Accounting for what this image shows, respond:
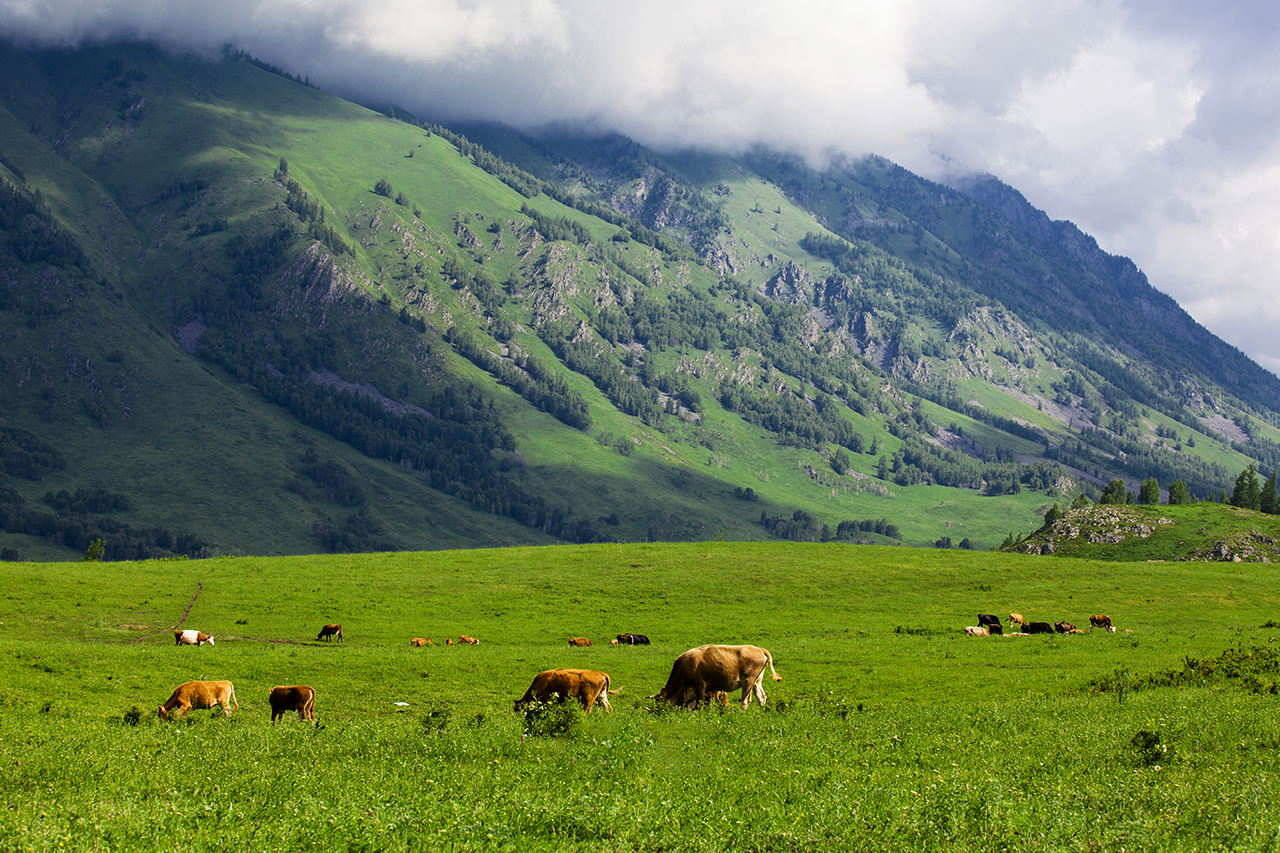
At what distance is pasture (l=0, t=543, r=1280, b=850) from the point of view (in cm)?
1330

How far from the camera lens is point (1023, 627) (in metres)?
56.8

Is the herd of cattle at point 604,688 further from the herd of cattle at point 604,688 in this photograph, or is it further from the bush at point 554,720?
the bush at point 554,720

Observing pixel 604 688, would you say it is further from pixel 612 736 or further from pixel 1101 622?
pixel 1101 622

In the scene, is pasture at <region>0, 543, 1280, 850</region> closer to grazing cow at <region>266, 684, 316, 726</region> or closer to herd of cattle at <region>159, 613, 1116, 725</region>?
grazing cow at <region>266, 684, 316, 726</region>

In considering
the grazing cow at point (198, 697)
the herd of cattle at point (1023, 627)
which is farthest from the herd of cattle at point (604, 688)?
the herd of cattle at point (1023, 627)

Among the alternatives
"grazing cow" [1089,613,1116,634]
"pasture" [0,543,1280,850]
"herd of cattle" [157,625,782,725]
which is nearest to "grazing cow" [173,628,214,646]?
"pasture" [0,543,1280,850]

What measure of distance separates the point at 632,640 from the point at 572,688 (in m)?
27.9

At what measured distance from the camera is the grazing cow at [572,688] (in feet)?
84.1

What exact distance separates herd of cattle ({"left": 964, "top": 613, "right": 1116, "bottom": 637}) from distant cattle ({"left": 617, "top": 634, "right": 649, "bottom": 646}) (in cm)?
2183

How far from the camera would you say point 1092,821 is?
46.0 ft

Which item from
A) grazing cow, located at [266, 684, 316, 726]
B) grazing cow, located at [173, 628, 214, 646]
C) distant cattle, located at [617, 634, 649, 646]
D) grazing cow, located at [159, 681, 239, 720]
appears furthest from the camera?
distant cattle, located at [617, 634, 649, 646]

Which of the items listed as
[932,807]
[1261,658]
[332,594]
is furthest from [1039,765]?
[332,594]

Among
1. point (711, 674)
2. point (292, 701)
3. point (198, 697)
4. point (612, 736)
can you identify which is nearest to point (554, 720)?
point (612, 736)

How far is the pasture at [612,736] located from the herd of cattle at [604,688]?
892mm
